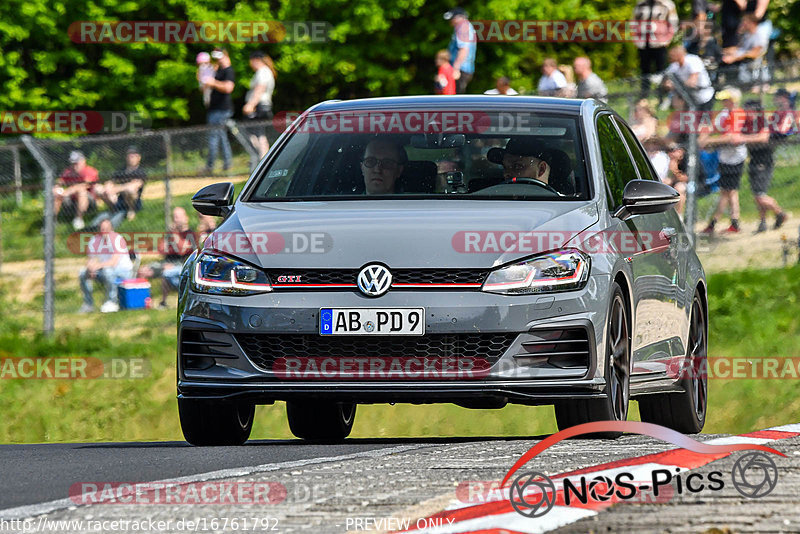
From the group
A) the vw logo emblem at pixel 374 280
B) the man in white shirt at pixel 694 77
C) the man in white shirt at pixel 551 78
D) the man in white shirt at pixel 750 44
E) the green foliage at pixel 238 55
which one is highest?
the green foliage at pixel 238 55

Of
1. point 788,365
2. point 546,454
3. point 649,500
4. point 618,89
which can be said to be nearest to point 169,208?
point 618,89

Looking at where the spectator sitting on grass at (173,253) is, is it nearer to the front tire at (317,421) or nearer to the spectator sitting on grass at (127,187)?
the spectator sitting on grass at (127,187)

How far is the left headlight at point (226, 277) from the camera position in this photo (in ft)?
26.3

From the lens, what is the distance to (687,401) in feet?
32.5

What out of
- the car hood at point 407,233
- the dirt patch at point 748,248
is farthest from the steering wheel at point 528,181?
the dirt patch at point 748,248

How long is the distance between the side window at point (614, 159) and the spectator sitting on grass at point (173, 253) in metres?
9.92

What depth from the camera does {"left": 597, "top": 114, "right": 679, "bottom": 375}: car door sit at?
28.6 feet

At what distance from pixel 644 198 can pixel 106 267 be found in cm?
1174

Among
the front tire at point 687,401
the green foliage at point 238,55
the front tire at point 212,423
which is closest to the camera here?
the front tire at point 212,423

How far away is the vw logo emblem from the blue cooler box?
11.6 metres

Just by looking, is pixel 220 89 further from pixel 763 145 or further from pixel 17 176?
pixel 763 145

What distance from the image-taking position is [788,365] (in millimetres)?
14562

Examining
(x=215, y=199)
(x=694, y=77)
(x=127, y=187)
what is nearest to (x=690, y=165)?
(x=694, y=77)

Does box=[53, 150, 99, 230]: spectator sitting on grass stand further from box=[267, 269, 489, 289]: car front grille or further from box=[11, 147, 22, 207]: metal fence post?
box=[267, 269, 489, 289]: car front grille
